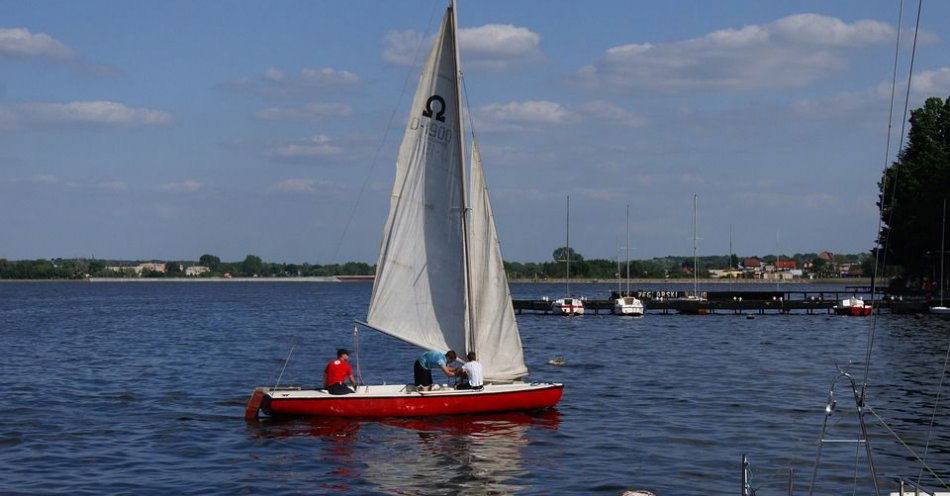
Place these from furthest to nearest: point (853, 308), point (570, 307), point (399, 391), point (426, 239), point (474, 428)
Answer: point (570, 307) → point (853, 308) → point (426, 239) → point (399, 391) → point (474, 428)

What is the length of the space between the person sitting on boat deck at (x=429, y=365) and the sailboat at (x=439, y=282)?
1.24ft

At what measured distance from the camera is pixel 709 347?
65312 mm

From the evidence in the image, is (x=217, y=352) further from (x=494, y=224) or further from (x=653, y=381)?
(x=494, y=224)

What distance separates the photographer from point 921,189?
4043 inches

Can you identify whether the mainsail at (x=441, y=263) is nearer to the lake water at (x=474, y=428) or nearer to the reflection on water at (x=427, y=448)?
the reflection on water at (x=427, y=448)

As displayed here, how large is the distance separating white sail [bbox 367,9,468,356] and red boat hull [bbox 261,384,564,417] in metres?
1.64

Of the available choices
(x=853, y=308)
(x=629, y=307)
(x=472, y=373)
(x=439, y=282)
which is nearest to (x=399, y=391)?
(x=472, y=373)

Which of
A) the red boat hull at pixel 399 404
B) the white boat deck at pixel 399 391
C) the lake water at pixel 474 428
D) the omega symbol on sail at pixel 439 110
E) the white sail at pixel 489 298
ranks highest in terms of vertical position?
the omega symbol on sail at pixel 439 110

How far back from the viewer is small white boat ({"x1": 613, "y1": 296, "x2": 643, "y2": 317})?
103m

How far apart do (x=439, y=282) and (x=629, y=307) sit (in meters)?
72.5

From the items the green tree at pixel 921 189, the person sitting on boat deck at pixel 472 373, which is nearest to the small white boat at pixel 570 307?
the green tree at pixel 921 189

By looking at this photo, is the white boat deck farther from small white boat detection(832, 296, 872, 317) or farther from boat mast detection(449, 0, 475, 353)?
small white boat detection(832, 296, 872, 317)

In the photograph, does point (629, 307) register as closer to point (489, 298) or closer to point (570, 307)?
point (570, 307)

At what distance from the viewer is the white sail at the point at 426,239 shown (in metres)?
31.0
